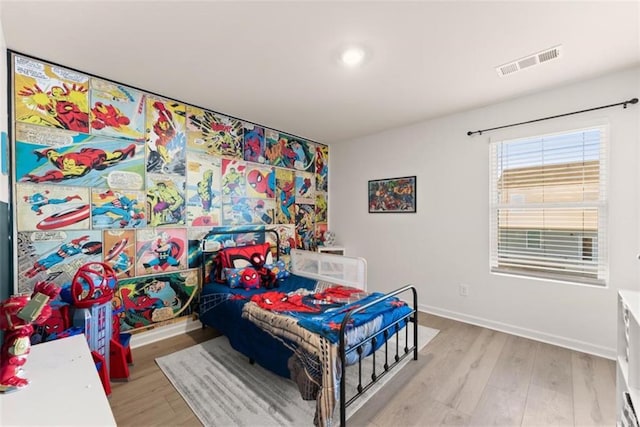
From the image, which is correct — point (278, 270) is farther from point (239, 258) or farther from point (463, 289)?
point (463, 289)

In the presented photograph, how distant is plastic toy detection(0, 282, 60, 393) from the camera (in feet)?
3.51

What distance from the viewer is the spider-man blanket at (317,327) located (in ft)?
5.58

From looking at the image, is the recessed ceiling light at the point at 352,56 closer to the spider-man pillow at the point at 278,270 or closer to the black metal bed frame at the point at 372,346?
the black metal bed frame at the point at 372,346

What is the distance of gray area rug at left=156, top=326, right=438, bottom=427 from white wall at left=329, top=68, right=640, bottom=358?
56.6 inches

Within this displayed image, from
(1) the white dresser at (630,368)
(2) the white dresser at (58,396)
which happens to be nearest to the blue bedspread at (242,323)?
(2) the white dresser at (58,396)

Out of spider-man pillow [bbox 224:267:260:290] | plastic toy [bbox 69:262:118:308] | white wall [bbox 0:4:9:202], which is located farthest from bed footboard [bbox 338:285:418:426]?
white wall [bbox 0:4:9:202]

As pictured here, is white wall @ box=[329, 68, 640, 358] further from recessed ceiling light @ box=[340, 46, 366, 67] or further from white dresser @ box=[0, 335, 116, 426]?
white dresser @ box=[0, 335, 116, 426]

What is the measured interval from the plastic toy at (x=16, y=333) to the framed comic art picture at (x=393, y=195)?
3712 mm

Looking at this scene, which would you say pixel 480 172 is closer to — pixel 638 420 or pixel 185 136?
pixel 638 420

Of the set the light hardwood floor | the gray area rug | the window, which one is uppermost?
the window

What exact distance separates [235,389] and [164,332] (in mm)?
1349

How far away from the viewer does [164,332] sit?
2.94m

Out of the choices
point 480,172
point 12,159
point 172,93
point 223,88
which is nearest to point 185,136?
point 172,93

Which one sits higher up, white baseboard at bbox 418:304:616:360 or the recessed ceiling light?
the recessed ceiling light
